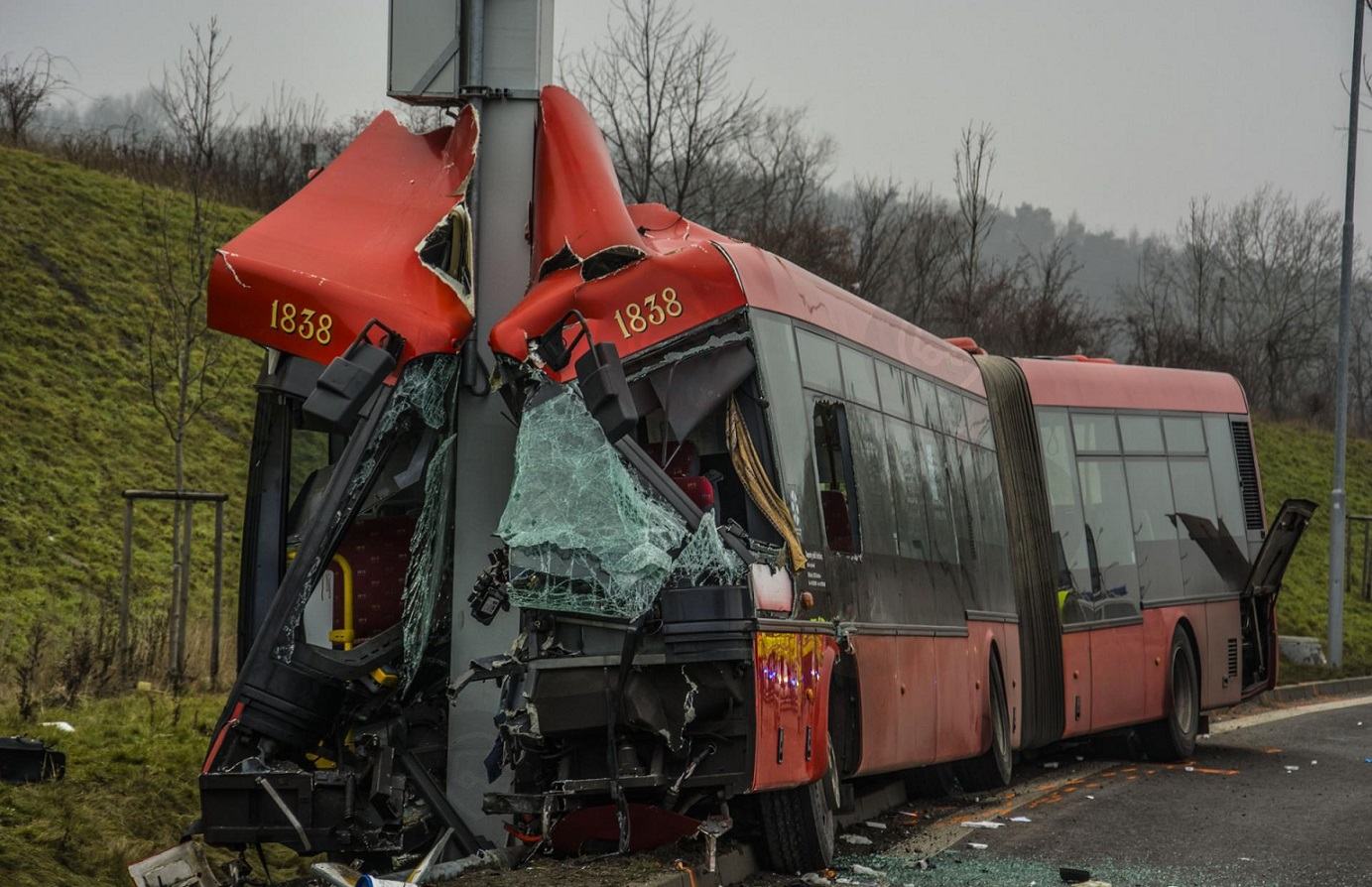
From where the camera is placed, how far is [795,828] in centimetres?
961

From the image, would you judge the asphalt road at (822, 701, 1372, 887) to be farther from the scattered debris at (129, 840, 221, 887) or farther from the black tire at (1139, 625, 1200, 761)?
the scattered debris at (129, 840, 221, 887)

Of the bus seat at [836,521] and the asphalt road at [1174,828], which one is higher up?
the bus seat at [836,521]

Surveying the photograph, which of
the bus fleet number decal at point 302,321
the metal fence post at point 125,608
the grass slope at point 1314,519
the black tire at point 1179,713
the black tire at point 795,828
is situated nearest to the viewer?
the bus fleet number decal at point 302,321

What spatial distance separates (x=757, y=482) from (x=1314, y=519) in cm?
4326

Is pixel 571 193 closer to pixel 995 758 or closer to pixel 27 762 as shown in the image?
pixel 27 762

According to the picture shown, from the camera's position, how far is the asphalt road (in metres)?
9.80

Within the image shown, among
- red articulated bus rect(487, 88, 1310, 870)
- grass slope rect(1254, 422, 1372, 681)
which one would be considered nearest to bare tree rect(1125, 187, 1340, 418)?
grass slope rect(1254, 422, 1372, 681)

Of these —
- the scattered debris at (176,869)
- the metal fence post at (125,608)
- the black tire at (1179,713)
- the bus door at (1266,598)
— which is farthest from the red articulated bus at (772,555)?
the metal fence post at (125,608)

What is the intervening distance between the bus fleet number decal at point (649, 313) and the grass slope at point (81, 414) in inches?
340

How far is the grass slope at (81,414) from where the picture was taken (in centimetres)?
2292

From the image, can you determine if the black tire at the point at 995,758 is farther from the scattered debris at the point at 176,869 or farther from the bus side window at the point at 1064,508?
the scattered debris at the point at 176,869

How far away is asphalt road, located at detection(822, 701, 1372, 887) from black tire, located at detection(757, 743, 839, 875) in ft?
0.68

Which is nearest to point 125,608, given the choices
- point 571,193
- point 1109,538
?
point 571,193

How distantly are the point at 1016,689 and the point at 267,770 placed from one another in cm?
835
